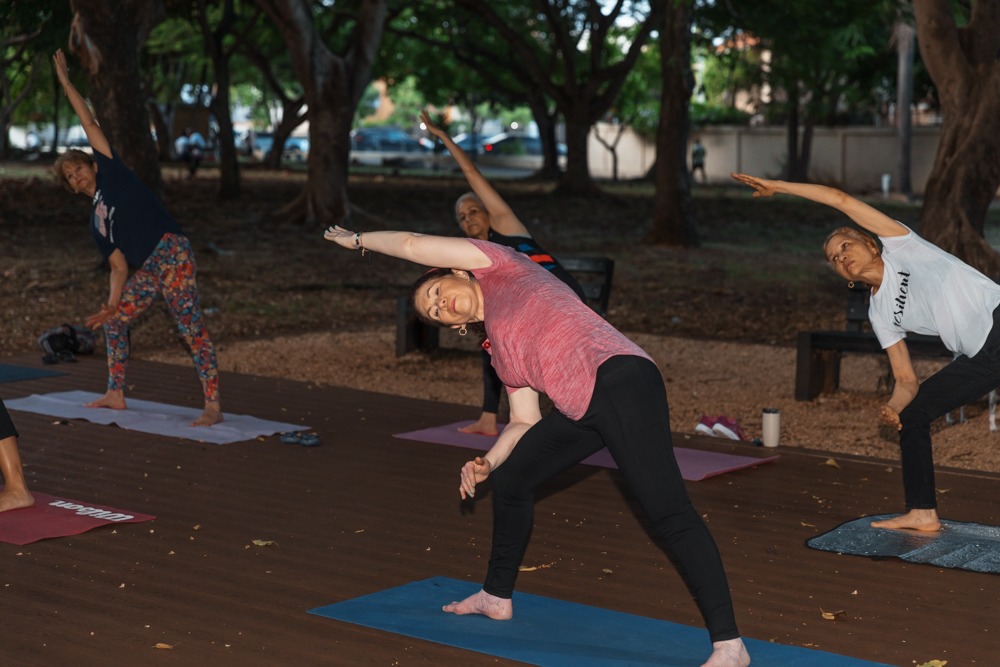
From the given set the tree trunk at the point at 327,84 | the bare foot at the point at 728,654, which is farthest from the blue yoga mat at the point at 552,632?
the tree trunk at the point at 327,84

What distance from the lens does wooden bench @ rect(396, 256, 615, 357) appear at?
34.3 ft

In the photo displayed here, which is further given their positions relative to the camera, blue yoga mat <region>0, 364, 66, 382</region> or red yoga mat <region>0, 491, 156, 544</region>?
blue yoga mat <region>0, 364, 66, 382</region>

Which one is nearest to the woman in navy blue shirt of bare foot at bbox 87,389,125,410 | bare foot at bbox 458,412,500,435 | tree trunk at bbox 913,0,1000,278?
bare foot at bbox 87,389,125,410

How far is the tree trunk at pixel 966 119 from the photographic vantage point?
10.4 m

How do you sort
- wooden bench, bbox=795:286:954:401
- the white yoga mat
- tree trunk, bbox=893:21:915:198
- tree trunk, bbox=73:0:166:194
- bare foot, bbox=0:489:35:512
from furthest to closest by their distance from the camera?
Result: 1. tree trunk, bbox=893:21:915:198
2. tree trunk, bbox=73:0:166:194
3. wooden bench, bbox=795:286:954:401
4. the white yoga mat
5. bare foot, bbox=0:489:35:512

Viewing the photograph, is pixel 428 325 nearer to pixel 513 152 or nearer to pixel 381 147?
pixel 513 152

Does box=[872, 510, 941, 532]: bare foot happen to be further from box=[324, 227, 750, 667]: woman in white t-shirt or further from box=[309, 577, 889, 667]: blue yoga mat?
box=[324, 227, 750, 667]: woman in white t-shirt

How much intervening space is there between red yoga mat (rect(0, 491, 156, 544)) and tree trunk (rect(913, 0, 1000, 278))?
680 cm

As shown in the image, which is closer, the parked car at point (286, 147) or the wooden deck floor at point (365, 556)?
the wooden deck floor at point (365, 556)

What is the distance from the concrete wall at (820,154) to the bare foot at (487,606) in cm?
3410

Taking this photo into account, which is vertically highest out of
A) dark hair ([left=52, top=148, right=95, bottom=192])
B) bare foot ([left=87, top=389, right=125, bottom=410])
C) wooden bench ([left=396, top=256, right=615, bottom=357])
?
dark hair ([left=52, top=148, right=95, bottom=192])

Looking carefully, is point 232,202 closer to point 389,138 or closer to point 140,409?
point 140,409

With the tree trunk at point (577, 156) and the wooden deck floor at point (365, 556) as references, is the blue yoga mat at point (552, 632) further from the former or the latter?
the tree trunk at point (577, 156)

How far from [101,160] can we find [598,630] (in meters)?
4.78
